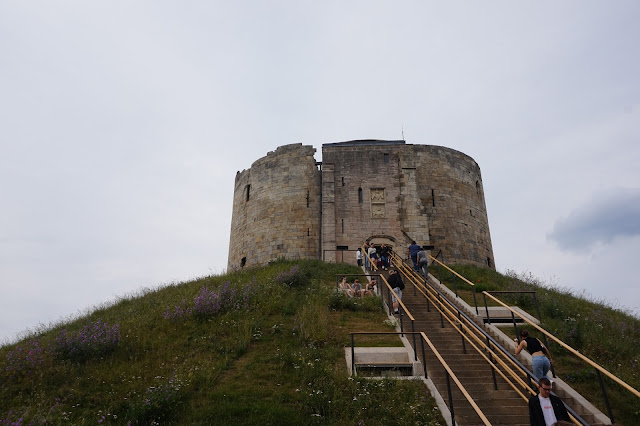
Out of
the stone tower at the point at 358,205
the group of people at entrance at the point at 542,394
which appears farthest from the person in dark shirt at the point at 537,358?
the stone tower at the point at 358,205

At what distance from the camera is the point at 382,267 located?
15.7 metres

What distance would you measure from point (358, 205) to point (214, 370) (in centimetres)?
1378

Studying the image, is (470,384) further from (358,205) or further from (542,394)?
(358,205)

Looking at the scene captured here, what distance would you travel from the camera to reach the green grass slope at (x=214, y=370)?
6059 millimetres

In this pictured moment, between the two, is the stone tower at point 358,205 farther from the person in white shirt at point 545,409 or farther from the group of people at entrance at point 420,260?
the person in white shirt at point 545,409

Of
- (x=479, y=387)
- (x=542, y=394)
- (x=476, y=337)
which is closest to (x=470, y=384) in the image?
(x=479, y=387)

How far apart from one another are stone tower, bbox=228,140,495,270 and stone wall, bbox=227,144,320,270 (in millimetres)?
49

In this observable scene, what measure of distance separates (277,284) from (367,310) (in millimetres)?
3386

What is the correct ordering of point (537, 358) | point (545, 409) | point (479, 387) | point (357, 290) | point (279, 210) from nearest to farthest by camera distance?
point (545, 409), point (537, 358), point (479, 387), point (357, 290), point (279, 210)

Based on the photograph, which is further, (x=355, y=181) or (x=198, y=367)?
(x=355, y=181)

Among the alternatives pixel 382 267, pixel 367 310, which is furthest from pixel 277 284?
pixel 382 267

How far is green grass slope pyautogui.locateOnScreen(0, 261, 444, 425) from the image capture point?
606cm

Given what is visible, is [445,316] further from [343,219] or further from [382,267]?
[343,219]

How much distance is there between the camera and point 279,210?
21203mm
